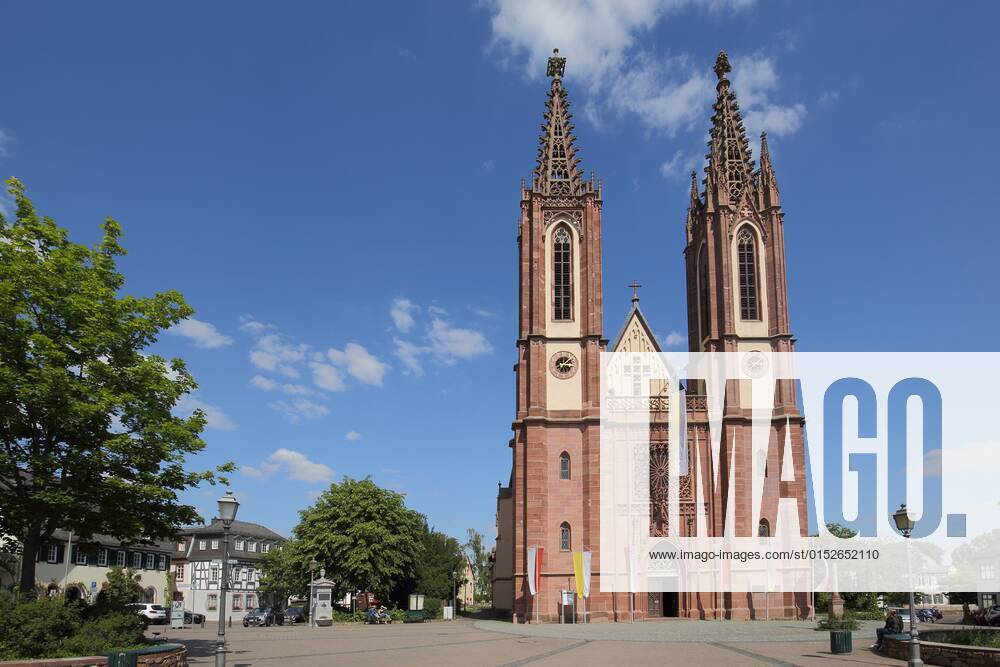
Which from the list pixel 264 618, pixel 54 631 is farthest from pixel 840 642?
pixel 264 618

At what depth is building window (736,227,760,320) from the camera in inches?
2039

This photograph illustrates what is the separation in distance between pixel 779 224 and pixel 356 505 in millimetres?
33773

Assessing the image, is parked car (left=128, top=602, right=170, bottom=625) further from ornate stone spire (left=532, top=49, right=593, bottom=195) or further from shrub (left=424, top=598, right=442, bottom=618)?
ornate stone spire (left=532, top=49, right=593, bottom=195)

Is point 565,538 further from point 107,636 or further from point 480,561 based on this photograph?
point 480,561

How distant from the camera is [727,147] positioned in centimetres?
→ 5616

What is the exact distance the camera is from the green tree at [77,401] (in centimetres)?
1977

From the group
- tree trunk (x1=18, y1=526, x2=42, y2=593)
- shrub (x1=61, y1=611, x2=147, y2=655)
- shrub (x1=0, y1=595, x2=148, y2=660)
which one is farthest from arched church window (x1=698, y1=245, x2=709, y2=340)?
shrub (x1=0, y1=595, x2=148, y2=660)

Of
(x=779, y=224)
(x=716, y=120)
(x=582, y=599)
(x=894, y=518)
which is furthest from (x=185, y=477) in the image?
(x=716, y=120)

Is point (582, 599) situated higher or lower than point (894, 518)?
lower

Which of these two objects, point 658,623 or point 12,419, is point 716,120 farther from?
point 12,419

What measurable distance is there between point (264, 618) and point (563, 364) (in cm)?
2405

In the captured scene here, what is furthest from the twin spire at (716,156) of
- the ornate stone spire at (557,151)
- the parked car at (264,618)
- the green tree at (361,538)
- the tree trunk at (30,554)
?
the tree trunk at (30,554)

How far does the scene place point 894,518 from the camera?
19.0 meters

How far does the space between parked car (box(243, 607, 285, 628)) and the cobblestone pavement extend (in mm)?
17304
